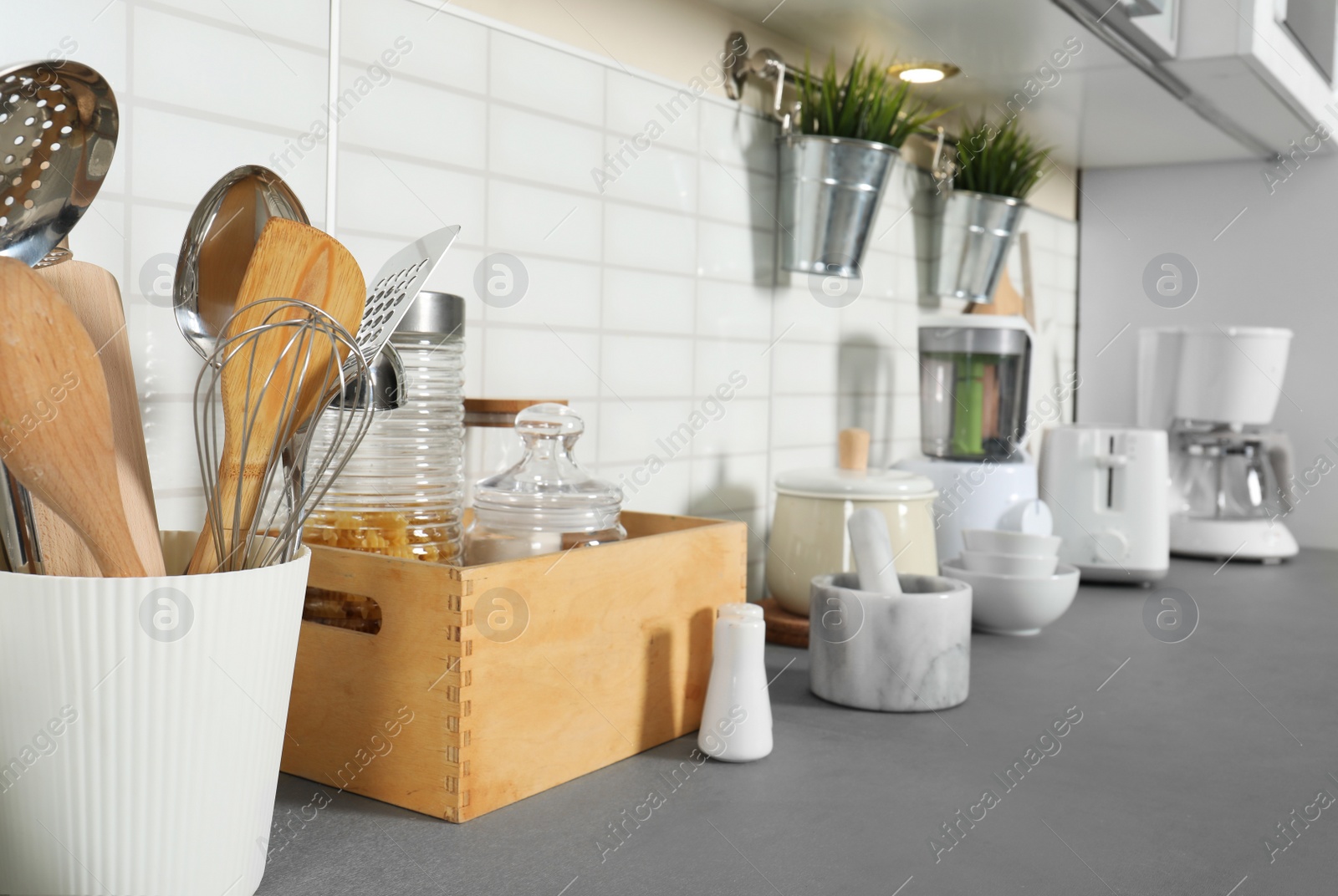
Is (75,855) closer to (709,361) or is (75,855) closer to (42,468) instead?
(42,468)

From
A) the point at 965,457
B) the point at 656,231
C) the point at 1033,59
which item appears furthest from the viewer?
the point at 965,457

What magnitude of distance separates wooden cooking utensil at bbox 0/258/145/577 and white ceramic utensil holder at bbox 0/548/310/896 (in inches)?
1.3

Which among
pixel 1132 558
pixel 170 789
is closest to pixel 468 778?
pixel 170 789

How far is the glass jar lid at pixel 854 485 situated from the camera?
1000 millimetres

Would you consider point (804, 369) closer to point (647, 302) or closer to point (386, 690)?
point (647, 302)

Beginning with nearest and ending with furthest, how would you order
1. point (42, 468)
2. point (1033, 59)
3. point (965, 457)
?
point (42, 468) → point (1033, 59) → point (965, 457)

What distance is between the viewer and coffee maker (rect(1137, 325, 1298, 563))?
1.59 m

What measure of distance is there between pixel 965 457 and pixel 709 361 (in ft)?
1.35

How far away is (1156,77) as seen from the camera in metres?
1.24

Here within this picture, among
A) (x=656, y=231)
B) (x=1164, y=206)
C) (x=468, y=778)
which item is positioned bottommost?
(x=468, y=778)

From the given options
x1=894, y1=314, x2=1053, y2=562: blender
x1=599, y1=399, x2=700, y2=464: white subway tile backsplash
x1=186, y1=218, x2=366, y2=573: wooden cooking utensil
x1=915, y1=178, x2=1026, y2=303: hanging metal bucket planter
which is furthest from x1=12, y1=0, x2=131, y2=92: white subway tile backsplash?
x1=915, y1=178, x2=1026, y2=303: hanging metal bucket planter

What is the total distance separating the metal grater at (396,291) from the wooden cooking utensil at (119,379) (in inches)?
4.0

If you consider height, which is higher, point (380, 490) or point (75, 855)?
point (380, 490)

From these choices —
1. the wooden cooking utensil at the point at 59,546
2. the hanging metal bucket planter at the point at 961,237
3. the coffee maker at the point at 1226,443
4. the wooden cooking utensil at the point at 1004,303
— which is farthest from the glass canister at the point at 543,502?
the coffee maker at the point at 1226,443
